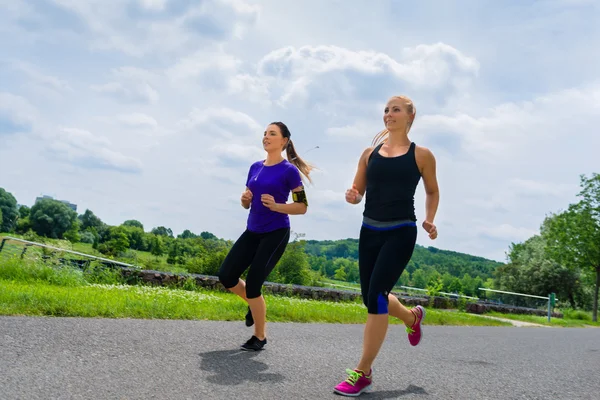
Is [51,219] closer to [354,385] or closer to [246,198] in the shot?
[246,198]

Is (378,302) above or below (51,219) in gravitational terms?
below

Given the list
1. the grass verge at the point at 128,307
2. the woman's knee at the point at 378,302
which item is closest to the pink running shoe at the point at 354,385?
the woman's knee at the point at 378,302

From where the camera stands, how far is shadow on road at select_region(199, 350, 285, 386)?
3768 mm

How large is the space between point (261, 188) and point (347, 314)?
559cm

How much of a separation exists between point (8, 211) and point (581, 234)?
359ft

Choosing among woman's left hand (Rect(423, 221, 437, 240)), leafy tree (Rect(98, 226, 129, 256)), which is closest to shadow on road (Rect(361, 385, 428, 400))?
woman's left hand (Rect(423, 221, 437, 240))

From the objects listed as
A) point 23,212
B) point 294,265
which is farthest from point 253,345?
point 23,212

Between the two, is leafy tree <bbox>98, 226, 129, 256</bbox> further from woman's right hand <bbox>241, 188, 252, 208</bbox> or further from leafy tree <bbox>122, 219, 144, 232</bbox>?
woman's right hand <bbox>241, 188, 252, 208</bbox>

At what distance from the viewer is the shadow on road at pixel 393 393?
383 centimetres

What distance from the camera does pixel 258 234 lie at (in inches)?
200

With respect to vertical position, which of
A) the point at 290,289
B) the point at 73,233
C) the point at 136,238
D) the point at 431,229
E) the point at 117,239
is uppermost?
the point at 136,238

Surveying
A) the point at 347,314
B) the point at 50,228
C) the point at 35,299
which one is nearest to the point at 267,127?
the point at 35,299

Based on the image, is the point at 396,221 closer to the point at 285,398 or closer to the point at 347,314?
the point at 285,398

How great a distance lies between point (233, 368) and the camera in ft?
13.4
